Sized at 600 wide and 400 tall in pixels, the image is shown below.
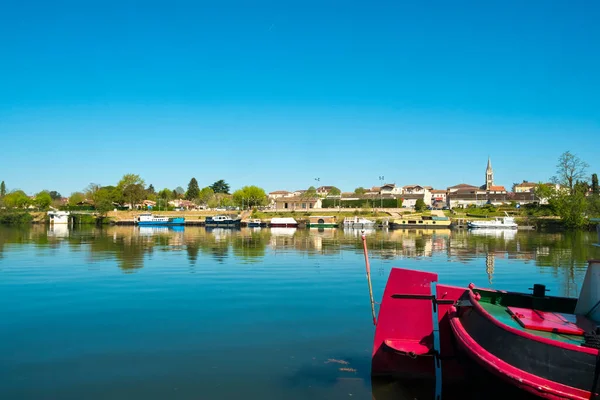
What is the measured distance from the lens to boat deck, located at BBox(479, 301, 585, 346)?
885 cm

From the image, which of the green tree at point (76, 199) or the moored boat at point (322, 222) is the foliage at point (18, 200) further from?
the moored boat at point (322, 222)

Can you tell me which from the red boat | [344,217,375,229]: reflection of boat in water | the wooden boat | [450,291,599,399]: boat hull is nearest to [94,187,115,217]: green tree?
[344,217,375,229]: reflection of boat in water

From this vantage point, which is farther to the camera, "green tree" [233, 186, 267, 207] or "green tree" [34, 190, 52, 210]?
"green tree" [233, 186, 267, 207]

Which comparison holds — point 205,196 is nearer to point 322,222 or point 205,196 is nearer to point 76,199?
point 76,199

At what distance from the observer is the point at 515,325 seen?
954 cm

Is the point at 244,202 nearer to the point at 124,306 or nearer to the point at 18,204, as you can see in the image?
the point at 18,204

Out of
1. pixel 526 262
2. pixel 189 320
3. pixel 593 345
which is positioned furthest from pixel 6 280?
pixel 526 262

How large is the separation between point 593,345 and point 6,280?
25589mm

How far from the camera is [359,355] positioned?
1241cm

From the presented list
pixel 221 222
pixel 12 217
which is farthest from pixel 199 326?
pixel 12 217

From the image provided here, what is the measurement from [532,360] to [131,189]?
138 meters

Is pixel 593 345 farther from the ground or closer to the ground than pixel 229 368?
farther from the ground

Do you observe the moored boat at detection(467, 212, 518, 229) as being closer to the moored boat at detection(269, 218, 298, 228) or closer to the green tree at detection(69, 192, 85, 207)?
the moored boat at detection(269, 218, 298, 228)

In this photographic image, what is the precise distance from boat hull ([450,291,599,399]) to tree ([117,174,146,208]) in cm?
13518
